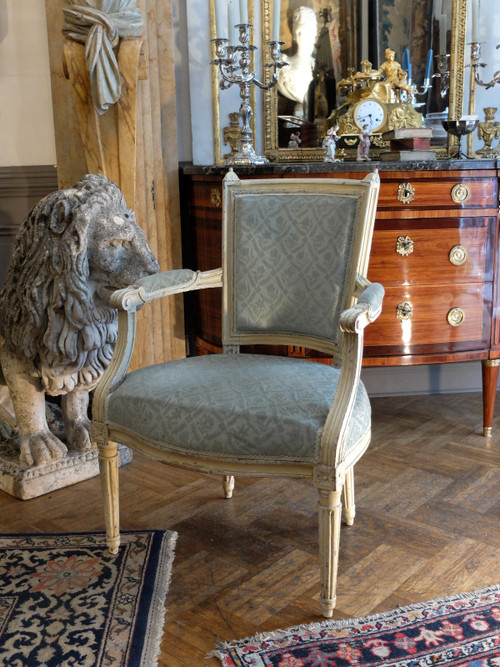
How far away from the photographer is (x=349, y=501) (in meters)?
2.37

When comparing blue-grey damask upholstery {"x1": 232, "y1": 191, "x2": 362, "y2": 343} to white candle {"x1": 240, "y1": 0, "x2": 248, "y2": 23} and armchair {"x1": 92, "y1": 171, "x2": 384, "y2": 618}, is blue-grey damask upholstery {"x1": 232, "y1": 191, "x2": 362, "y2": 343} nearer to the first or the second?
armchair {"x1": 92, "y1": 171, "x2": 384, "y2": 618}

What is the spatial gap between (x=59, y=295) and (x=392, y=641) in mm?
1475

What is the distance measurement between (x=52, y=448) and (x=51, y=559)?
1.84ft

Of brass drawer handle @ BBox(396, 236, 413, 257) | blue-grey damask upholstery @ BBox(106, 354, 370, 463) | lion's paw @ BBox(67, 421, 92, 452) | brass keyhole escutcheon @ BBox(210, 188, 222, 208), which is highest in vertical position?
brass keyhole escutcheon @ BBox(210, 188, 222, 208)

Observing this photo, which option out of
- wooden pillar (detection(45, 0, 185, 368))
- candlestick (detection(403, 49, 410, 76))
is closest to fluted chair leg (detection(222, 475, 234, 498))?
wooden pillar (detection(45, 0, 185, 368))

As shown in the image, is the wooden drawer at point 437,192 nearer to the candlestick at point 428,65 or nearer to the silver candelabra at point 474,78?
the silver candelabra at point 474,78

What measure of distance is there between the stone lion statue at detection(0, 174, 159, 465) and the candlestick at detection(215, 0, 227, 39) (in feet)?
3.85

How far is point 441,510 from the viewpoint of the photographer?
252cm

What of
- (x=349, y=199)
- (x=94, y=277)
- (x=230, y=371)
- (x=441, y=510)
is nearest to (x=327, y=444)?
(x=230, y=371)

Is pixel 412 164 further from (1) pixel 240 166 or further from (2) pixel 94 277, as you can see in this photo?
(2) pixel 94 277

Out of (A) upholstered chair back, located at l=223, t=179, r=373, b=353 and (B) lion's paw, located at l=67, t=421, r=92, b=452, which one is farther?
(B) lion's paw, located at l=67, t=421, r=92, b=452

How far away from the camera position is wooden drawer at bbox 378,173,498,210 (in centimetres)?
291

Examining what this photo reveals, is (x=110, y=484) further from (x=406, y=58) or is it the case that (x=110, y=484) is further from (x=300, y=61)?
(x=406, y=58)

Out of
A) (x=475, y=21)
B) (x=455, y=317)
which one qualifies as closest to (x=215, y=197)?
(x=455, y=317)
